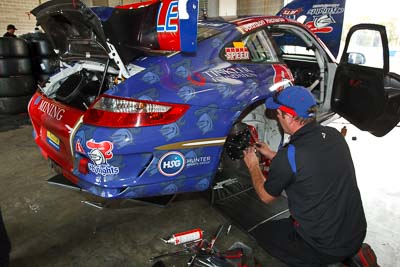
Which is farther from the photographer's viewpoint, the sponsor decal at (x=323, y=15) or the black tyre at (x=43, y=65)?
the black tyre at (x=43, y=65)

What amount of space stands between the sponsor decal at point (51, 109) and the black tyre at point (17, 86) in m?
3.68

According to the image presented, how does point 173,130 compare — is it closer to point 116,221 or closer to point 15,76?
point 116,221

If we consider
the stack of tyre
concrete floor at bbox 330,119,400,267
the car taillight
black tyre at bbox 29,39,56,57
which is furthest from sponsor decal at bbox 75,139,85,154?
black tyre at bbox 29,39,56,57

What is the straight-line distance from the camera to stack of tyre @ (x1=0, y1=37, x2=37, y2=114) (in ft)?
17.0

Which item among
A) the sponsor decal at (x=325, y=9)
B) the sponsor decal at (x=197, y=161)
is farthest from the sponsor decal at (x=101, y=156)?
the sponsor decal at (x=325, y=9)

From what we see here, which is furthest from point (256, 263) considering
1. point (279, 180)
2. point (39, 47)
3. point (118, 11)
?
point (39, 47)

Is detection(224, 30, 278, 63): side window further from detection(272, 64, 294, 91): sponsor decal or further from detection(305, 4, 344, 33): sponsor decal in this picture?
detection(305, 4, 344, 33): sponsor decal

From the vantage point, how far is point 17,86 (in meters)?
5.39

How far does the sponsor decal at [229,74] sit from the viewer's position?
6.43ft

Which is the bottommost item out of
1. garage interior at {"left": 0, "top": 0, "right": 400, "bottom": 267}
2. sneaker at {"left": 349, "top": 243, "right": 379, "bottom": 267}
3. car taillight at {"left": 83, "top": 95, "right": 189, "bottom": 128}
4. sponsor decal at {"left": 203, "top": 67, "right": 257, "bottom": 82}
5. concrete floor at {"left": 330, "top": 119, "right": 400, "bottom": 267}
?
concrete floor at {"left": 330, "top": 119, "right": 400, "bottom": 267}

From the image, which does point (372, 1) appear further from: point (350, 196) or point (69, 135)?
point (69, 135)

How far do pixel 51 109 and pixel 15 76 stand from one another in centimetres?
395

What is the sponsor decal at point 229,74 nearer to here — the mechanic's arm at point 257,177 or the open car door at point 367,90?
the mechanic's arm at point 257,177

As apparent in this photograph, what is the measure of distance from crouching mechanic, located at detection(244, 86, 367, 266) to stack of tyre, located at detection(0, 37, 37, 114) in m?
5.30
